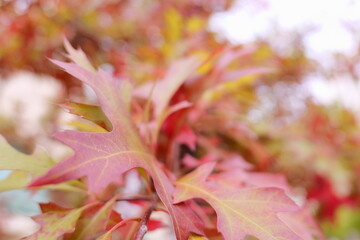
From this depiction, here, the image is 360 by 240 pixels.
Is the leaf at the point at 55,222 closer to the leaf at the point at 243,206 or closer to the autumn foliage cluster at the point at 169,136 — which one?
the autumn foliage cluster at the point at 169,136

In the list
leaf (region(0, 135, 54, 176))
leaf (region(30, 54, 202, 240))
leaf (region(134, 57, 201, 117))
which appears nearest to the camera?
leaf (region(30, 54, 202, 240))

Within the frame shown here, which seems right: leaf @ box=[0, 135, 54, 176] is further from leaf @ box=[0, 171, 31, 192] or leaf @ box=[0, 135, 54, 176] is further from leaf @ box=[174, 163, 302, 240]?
leaf @ box=[174, 163, 302, 240]

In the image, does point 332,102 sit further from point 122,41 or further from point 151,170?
point 151,170

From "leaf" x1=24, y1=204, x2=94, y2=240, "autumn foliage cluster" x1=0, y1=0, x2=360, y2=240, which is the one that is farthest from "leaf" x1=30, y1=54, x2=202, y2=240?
"leaf" x1=24, y1=204, x2=94, y2=240

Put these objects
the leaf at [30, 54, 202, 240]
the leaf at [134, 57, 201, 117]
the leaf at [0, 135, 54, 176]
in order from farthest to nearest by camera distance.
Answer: the leaf at [134, 57, 201, 117], the leaf at [0, 135, 54, 176], the leaf at [30, 54, 202, 240]

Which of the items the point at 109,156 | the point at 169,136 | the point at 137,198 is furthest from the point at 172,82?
the point at 109,156

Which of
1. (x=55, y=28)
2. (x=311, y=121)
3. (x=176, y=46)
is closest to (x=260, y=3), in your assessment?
(x=311, y=121)

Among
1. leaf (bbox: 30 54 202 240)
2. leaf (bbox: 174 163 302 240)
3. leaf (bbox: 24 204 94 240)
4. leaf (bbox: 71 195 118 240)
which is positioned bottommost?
→ leaf (bbox: 174 163 302 240)
